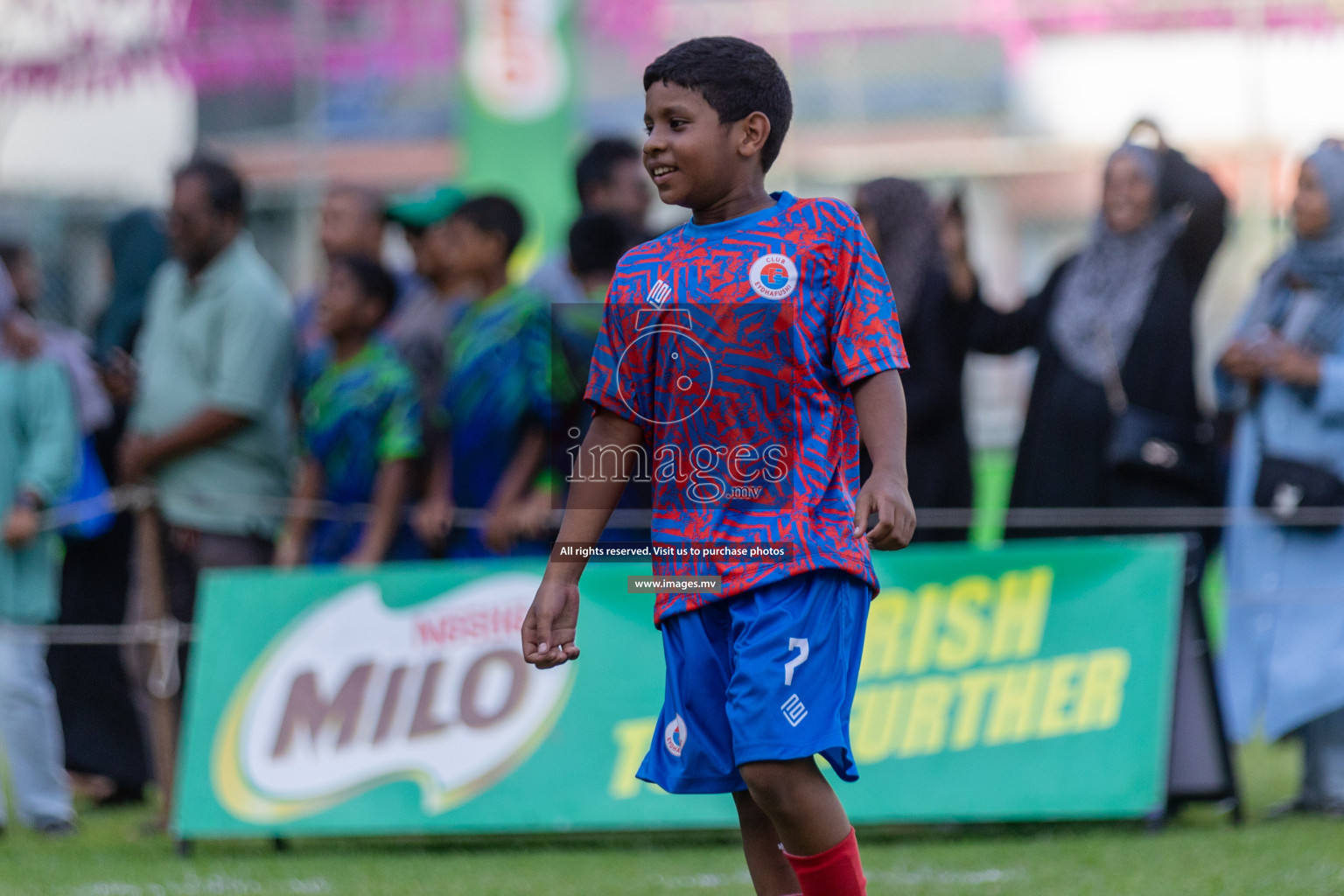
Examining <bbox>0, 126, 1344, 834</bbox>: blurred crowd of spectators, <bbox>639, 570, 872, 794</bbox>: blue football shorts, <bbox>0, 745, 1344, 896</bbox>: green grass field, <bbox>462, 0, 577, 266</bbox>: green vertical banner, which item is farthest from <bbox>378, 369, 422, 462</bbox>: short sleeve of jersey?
<bbox>462, 0, 577, 266</bbox>: green vertical banner

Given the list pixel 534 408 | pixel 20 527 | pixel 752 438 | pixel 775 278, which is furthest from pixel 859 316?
pixel 20 527

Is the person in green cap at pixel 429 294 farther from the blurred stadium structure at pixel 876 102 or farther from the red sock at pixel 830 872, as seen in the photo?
the red sock at pixel 830 872

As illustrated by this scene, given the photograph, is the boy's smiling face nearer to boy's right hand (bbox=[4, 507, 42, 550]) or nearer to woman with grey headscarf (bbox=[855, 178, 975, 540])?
woman with grey headscarf (bbox=[855, 178, 975, 540])

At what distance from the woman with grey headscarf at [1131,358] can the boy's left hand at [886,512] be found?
350 centimetres

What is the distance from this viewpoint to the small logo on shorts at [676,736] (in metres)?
3.12

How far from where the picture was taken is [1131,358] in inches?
249

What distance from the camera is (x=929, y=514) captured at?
6.25 m

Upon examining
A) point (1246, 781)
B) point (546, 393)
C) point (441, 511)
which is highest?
point (546, 393)

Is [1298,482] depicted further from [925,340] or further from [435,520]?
[435,520]

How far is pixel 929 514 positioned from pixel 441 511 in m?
1.67

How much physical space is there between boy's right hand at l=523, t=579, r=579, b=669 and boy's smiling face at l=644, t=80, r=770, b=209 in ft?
2.30

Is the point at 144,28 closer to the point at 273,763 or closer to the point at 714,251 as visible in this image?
the point at 273,763

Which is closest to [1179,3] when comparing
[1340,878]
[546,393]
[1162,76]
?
[1162,76]

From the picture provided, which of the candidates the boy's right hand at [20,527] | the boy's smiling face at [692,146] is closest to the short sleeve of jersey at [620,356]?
the boy's smiling face at [692,146]
